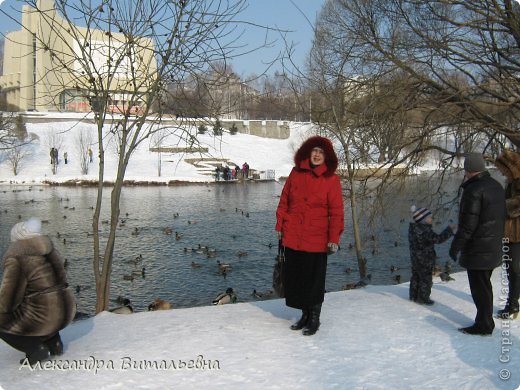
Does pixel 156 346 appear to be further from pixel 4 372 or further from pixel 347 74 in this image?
pixel 347 74

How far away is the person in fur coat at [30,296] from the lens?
408 cm

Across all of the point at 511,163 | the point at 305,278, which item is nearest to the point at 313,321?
the point at 305,278

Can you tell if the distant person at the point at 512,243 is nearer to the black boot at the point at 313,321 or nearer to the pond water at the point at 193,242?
the black boot at the point at 313,321

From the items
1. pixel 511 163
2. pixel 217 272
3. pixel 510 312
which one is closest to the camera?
pixel 510 312

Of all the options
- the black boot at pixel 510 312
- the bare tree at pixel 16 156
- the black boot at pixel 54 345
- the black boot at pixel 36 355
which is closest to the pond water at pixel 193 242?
the black boot at pixel 510 312

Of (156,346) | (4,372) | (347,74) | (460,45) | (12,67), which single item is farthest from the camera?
(12,67)

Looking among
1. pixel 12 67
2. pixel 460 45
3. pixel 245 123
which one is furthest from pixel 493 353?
pixel 12 67

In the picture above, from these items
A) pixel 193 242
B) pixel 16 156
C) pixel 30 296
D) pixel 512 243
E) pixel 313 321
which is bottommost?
pixel 193 242

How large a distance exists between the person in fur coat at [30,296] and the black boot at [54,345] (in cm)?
3

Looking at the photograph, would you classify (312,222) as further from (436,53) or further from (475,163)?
(436,53)

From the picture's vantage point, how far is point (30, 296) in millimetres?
4180

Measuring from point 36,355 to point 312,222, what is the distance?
8.67 feet

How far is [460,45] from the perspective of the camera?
8.48 m

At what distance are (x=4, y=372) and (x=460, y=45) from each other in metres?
7.93
